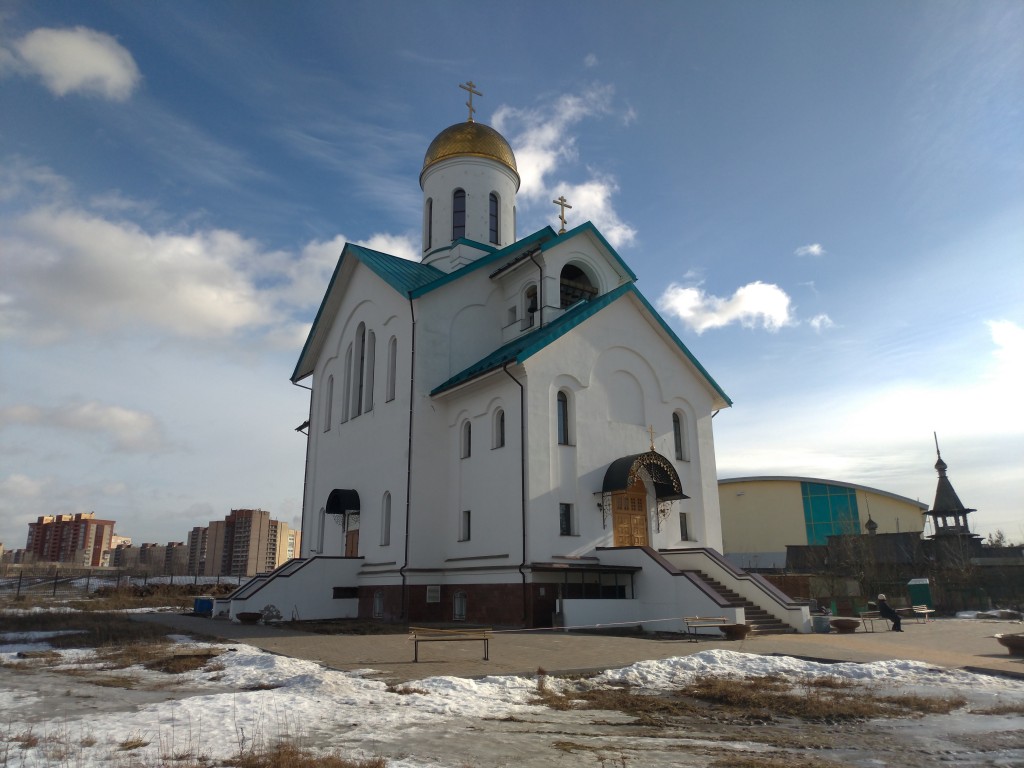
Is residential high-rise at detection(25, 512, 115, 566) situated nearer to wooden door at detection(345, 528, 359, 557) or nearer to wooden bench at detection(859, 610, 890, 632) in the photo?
wooden door at detection(345, 528, 359, 557)

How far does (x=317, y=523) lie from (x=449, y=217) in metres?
13.5

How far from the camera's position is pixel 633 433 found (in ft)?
74.9

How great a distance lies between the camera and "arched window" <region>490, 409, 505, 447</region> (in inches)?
851

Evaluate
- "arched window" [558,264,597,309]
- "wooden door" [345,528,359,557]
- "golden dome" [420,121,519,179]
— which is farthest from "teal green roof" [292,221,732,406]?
"wooden door" [345,528,359,557]

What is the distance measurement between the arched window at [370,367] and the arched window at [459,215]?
5967 millimetres

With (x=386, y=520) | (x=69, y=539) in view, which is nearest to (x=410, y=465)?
(x=386, y=520)

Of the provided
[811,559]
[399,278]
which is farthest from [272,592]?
[811,559]

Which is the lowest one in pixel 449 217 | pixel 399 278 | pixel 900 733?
pixel 900 733

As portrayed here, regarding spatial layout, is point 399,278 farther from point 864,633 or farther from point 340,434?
point 864,633

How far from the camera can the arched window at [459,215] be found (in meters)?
30.4

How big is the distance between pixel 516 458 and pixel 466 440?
305cm

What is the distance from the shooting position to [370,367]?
89.3 ft

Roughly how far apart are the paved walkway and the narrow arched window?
567 cm

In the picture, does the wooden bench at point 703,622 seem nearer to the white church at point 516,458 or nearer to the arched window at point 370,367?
the white church at point 516,458
